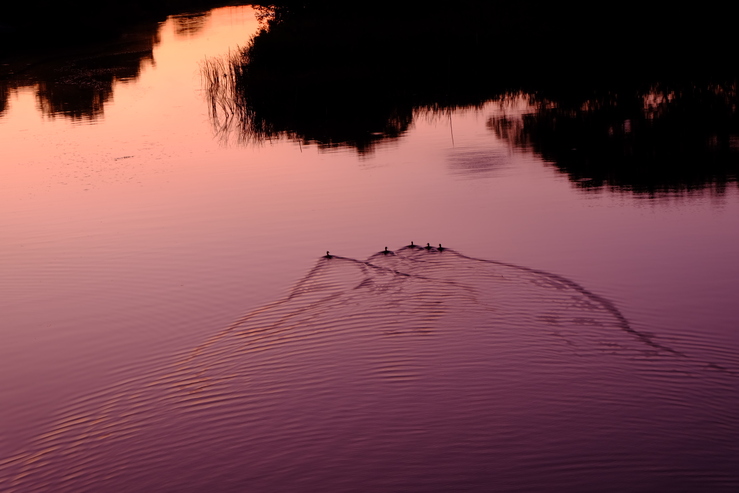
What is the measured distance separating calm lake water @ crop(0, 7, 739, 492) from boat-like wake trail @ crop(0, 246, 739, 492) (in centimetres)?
2

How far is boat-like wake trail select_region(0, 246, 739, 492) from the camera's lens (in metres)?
6.27

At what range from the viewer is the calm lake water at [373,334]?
6.48m

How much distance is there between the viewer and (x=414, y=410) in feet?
23.2

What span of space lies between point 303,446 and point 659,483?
8.09 feet

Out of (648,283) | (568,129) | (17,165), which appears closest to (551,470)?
(648,283)

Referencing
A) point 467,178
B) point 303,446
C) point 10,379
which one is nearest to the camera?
point 303,446

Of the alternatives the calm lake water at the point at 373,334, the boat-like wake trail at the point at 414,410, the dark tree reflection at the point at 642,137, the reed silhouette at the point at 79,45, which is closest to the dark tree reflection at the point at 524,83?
the dark tree reflection at the point at 642,137

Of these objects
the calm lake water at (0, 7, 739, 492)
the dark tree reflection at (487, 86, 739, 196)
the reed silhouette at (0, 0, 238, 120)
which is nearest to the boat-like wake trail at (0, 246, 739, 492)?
the calm lake water at (0, 7, 739, 492)

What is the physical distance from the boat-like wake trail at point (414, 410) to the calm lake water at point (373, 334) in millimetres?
22

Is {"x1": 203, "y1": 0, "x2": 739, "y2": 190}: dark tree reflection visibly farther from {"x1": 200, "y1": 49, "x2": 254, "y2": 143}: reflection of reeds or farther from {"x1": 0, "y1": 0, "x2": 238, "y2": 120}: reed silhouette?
{"x1": 0, "y1": 0, "x2": 238, "y2": 120}: reed silhouette

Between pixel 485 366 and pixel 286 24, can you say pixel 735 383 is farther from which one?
pixel 286 24

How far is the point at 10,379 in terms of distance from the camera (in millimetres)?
8594

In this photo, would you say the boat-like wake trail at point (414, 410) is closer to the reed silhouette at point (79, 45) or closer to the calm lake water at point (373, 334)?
the calm lake water at point (373, 334)

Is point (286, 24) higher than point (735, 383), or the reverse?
point (286, 24)
